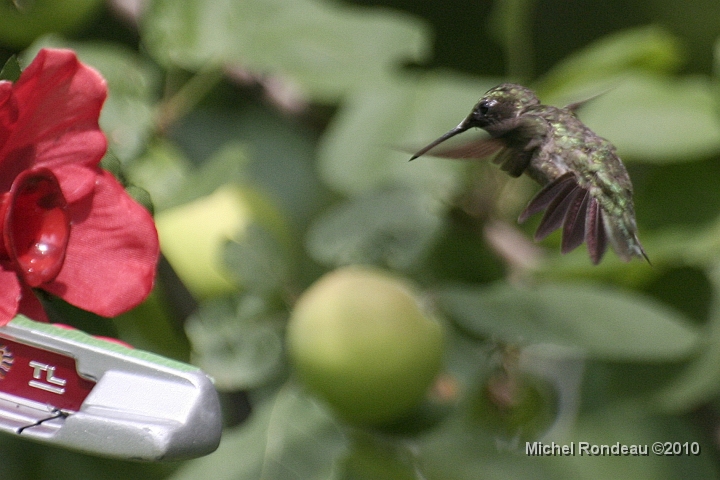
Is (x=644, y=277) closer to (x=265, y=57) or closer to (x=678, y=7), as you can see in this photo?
(x=265, y=57)

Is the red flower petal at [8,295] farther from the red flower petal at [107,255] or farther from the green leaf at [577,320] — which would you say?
the green leaf at [577,320]

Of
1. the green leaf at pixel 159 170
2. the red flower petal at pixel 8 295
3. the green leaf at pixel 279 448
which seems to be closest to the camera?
the red flower petal at pixel 8 295

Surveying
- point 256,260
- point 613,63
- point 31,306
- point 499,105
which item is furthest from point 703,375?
point 31,306

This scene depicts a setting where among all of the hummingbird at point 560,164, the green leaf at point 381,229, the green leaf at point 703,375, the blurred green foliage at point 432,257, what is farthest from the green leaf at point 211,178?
the green leaf at point 703,375

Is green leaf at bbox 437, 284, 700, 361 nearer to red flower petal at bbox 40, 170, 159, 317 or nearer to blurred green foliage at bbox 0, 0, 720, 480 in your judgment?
blurred green foliage at bbox 0, 0, 720, 480

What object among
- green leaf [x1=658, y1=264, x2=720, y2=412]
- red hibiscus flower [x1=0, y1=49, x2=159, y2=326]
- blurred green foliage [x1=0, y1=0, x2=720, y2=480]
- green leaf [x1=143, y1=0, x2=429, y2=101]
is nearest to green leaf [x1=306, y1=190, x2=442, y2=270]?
blurred green foliage [x1=0, y1=0, x2=720, y2=480]

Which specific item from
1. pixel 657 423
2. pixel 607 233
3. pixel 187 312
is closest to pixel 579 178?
pixel 607 233
